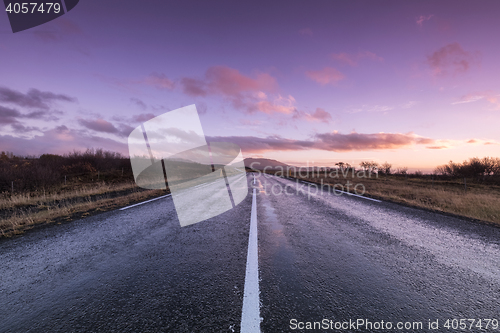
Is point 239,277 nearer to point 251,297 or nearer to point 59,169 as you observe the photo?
point 251,297

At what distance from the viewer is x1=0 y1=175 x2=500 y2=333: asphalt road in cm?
180

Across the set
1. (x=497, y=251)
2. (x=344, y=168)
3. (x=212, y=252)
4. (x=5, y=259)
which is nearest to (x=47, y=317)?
(x=212, y=252)

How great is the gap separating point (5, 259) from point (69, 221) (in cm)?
250

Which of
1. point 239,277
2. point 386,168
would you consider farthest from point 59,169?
point 386,168

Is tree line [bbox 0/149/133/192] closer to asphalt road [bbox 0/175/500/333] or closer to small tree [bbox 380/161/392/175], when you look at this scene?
asphalt road [bbox 0/175/500/333]

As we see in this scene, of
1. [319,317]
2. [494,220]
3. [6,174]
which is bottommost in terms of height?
[494,220]

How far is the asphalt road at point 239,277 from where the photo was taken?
5.91 ft

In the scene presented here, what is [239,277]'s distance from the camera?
2.49 meters

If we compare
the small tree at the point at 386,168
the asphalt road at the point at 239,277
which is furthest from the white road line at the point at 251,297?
the small tree at the point at 386,168

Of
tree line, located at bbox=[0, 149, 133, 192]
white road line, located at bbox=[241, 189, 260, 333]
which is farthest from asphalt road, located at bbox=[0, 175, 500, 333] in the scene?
tree line, located at bbox=[0, 149, 133, 192]

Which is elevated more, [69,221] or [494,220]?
[69,221]

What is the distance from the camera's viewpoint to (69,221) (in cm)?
546

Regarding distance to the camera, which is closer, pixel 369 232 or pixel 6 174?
pixel 369 232

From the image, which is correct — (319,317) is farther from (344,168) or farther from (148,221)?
(344,168)
